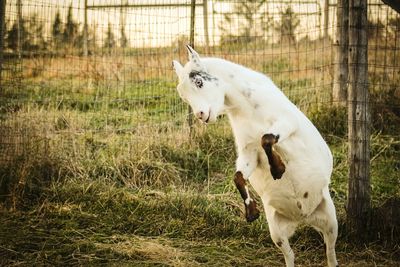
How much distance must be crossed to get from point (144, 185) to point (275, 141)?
327 cm

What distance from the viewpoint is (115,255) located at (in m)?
5.50

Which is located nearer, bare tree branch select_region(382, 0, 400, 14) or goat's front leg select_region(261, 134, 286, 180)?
goat's front leg select_region(261, 134, 286, 180)

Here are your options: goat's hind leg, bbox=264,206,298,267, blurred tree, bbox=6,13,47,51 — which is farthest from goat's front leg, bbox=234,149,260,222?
blurred tree, bbox=6,13,47,51

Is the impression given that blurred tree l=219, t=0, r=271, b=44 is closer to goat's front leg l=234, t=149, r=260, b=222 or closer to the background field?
the background field

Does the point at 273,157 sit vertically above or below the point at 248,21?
below

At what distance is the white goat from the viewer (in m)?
4.20

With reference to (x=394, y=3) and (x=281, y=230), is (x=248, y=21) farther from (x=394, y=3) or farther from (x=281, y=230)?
(x=281, y=230)

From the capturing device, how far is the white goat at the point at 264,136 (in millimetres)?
4203

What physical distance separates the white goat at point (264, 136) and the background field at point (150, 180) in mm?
1107

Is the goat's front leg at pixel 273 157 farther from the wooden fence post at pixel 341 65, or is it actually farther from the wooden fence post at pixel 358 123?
the wooden fence post at pixel 341 65

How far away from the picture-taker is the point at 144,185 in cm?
707

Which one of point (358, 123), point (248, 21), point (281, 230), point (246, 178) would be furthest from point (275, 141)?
Result: point (248, 21)

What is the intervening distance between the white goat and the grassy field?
110cm

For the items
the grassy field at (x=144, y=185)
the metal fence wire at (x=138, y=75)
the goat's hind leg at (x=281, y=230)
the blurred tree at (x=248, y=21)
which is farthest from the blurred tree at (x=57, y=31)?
the goat's hind leg at (x=281, y=230)
